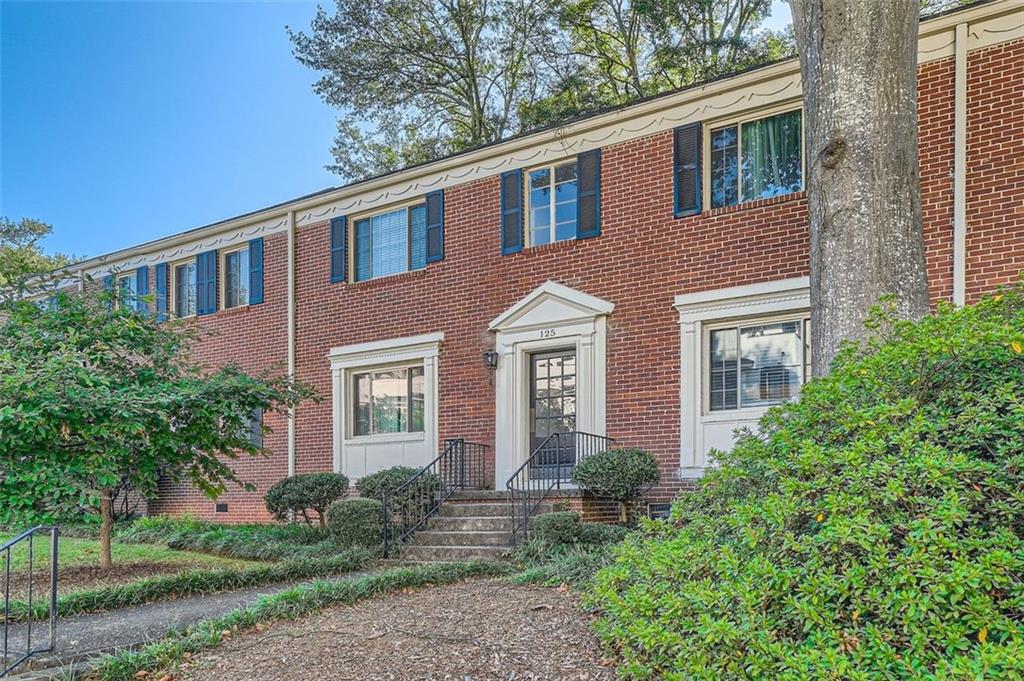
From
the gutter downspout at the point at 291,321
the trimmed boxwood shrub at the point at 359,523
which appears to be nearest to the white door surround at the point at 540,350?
the trimmed boxwood shrub at the point at 359,523

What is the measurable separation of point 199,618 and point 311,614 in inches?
40.5

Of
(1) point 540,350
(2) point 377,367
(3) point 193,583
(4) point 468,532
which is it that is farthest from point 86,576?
(1) point 540,350

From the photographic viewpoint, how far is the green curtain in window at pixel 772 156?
9359 mm

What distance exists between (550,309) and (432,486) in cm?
285

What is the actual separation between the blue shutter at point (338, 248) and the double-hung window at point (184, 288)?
3732mm

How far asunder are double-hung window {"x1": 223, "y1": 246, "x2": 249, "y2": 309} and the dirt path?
954 centimetres

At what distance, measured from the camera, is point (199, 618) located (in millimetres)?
6578

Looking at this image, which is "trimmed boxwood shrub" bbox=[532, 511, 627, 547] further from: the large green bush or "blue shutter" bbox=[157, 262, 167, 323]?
"blue shutter" bbox=[157, 262, 167, 323]

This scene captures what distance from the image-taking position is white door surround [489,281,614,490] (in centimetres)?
1059

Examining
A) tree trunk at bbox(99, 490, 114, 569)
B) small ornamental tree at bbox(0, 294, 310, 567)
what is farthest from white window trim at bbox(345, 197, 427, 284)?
tree trunk at bbox(99, 490, 114, 569)

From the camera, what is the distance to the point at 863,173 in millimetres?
5887

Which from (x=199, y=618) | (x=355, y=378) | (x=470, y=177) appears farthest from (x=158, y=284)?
(x=199, y=618)

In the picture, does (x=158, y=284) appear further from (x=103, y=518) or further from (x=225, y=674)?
(x=225, y=674)

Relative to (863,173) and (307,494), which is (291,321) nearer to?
(307,494)
